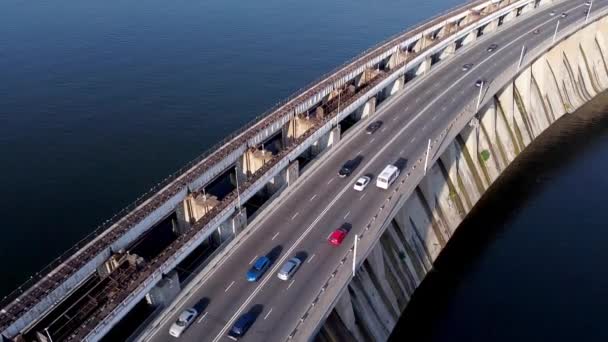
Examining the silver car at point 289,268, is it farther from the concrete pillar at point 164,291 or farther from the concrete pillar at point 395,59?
the concrete pillar at point 395,59

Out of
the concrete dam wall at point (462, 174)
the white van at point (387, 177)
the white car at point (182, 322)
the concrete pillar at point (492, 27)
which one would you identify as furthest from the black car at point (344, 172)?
the concrete pillar at point (492, 27)

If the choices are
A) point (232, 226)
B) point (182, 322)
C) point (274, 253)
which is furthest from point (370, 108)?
point (182, 322)

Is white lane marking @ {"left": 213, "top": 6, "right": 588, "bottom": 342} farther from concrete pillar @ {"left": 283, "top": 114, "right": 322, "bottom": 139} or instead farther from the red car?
concrete pillar @ {"left": 283, "top": 114, "right": 322, "bottom": 139}

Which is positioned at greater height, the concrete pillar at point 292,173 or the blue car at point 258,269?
the concrete pillar at point 292,173

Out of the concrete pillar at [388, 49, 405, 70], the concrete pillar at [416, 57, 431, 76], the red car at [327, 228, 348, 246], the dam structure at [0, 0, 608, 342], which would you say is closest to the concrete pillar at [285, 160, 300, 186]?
the dam structure at [0, 0, 608, 342]

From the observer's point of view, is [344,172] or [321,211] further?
[344,172]

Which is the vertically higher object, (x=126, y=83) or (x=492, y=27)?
(x=126, y=83)

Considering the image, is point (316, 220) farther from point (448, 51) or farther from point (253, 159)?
point (448, 51)

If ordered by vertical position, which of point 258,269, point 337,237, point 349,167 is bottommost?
point 337,237
